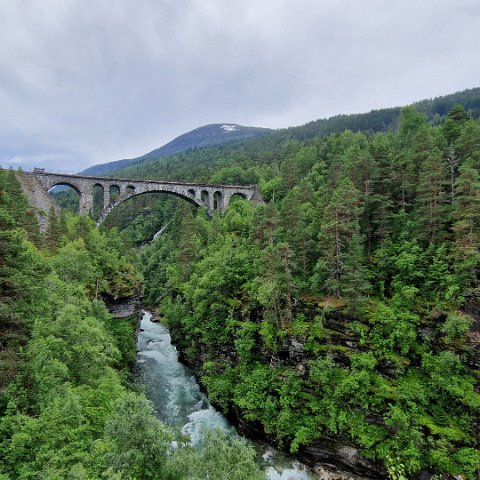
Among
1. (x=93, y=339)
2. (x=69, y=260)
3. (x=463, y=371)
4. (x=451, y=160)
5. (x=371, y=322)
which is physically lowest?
(x=463, y=371)

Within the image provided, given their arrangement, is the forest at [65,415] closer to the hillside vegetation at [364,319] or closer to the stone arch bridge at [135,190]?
the hillside vegetation at [364,319]

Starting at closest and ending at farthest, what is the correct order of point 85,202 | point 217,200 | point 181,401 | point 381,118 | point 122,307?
point 181,401, point 122,307, point 85,202, point 217,200, point 381,118

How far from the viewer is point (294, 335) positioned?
1086 inches

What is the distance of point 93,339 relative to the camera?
20.9 m

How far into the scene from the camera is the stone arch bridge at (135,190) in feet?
189

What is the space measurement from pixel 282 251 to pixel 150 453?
61.2 ft

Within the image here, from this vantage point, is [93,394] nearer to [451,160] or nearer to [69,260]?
[69,260]

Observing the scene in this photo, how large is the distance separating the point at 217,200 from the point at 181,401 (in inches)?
1924

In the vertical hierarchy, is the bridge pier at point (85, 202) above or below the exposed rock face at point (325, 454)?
above

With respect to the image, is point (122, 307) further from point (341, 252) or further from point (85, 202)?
point (85, 202)

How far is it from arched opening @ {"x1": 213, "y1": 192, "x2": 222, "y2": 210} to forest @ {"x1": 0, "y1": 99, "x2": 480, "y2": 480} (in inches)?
1246

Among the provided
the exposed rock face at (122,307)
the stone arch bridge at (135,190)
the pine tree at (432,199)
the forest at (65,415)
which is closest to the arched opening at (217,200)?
the stone arch bridge at (135,190)

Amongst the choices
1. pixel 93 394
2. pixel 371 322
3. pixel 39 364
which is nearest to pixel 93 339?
pixel 93 394

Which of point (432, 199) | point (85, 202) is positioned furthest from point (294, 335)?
point (85, 202)
